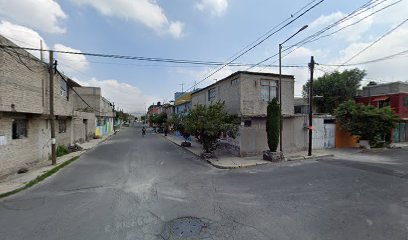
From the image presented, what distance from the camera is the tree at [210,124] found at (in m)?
14.6

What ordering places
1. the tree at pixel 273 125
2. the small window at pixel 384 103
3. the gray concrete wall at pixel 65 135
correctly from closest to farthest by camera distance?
the tree at pixel 273 125, the gray concrete wall at pixel 65 135, the small window at pixel 384 103

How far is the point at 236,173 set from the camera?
1134cm

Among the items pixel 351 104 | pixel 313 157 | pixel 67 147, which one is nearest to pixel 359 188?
pixel 313 157

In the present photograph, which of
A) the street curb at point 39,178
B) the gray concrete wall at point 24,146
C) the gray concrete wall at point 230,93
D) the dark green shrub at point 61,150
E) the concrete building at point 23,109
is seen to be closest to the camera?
the street curb at point 39,178

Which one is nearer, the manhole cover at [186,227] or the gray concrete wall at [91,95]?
the manhole cover at [186,227]

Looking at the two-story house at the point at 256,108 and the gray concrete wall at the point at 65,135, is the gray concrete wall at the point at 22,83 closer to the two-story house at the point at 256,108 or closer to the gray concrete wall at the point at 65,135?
the gray concrete wall at the point at 65,135

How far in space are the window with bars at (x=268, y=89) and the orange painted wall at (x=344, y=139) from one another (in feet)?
27.3

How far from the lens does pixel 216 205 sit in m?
6.89

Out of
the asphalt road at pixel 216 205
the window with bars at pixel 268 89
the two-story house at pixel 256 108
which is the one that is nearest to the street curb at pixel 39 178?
the asphalt road at pixel 216 205

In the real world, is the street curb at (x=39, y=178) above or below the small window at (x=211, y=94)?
below

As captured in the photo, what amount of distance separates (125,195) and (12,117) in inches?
318

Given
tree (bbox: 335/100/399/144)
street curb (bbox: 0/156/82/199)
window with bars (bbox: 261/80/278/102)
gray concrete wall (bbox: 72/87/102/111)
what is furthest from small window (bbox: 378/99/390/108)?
gray concrete wall (bbox: 72/87/102/111)

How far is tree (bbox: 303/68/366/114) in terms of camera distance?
31688 millimetres

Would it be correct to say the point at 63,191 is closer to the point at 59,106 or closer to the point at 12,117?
the point at 12,117
